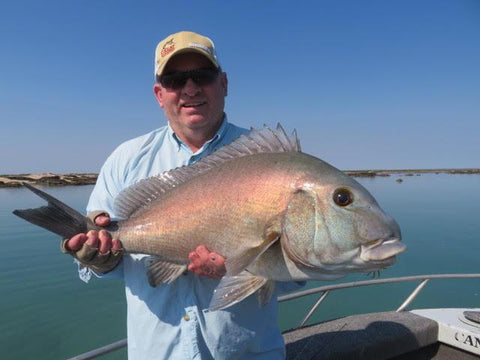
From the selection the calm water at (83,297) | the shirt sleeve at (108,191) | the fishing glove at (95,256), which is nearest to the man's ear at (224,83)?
the shirt sleeve at (108,191)

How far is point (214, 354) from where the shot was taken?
7.75 feet

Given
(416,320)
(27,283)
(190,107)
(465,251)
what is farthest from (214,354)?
(465,251)

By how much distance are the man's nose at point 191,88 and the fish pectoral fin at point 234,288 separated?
4.47ft

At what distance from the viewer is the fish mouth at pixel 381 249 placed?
1823mm

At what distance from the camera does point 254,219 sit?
2143 millimetres

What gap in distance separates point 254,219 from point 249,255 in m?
0.22

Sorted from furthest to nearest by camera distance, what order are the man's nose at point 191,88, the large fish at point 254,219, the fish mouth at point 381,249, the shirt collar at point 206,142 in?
the shirt collar at point 206,142 → the man's nose at point 191,88 → the large fish at point 254,219 → the fish mouth at point 381,249

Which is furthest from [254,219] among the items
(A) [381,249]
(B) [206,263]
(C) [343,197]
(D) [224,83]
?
(D) [224,83]

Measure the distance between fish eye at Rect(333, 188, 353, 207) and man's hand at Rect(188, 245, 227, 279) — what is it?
0.78m

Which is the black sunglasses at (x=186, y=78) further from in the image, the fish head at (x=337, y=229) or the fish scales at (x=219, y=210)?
the fish head at (x=337, y=229)

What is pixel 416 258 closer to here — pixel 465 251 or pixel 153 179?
pixel 465 251

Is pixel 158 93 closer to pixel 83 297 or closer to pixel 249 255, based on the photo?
pixel 249 255

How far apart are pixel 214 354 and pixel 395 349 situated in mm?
3182

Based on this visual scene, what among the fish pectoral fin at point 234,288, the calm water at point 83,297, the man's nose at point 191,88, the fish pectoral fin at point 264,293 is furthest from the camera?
the calm water at point 83,297
